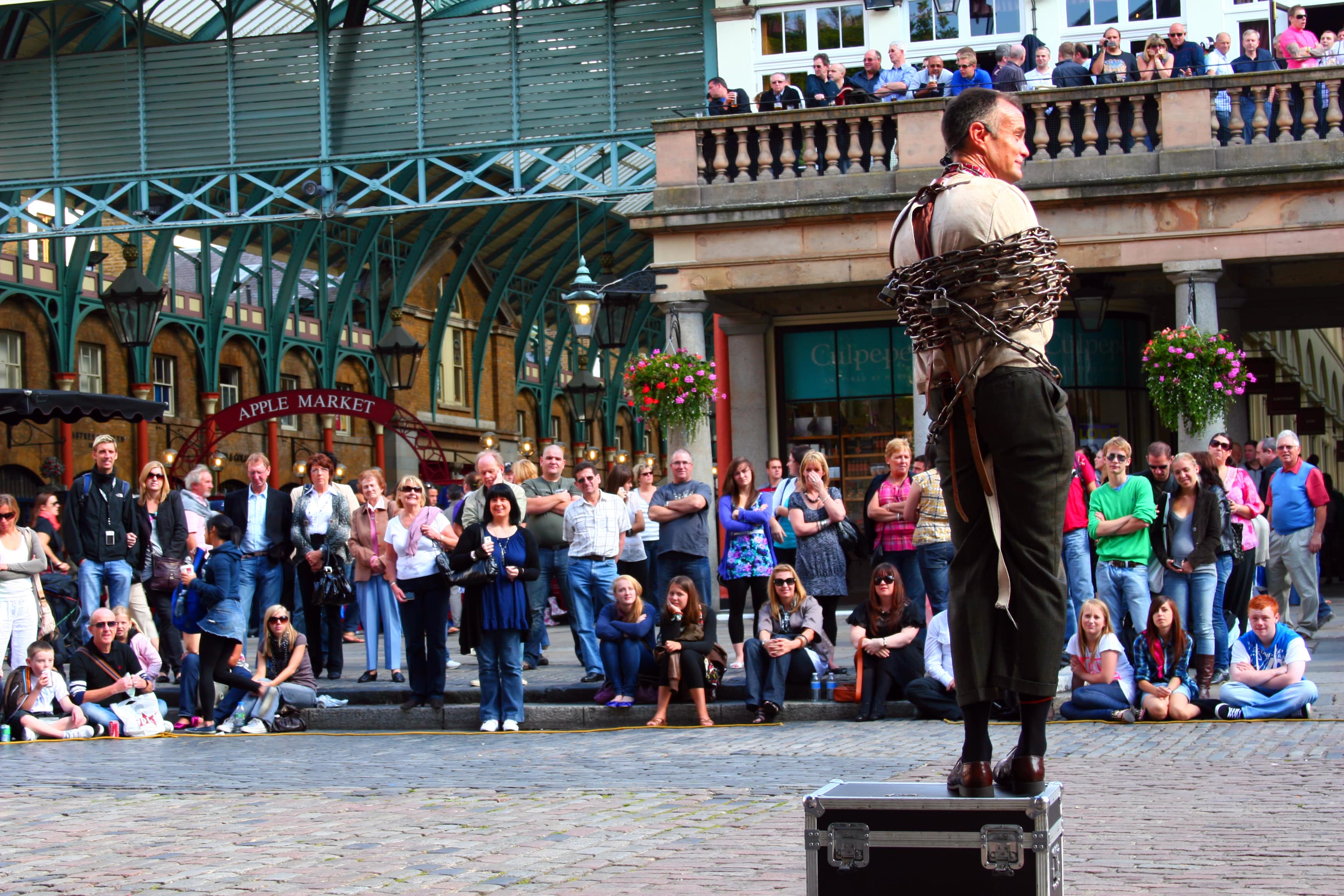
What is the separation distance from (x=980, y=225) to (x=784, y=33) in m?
20.1

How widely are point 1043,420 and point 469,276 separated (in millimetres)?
44147

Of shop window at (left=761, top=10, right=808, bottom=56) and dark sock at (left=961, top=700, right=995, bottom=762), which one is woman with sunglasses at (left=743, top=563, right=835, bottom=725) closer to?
dark sock at (left=961, top=700, right=995, bottom=762)

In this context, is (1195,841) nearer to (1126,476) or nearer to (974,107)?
(974,107)

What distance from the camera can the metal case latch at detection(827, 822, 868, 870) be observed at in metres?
4.07

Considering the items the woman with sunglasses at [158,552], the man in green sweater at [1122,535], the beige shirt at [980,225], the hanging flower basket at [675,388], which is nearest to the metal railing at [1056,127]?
the hanging flower basket at [675,388]

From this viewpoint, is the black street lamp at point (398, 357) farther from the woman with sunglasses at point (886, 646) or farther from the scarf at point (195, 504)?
the woman with sunglasses at point (886, 646)

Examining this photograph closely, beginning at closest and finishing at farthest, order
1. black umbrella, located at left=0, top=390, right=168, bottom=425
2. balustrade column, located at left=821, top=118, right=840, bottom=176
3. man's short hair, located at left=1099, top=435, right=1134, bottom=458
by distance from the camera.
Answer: man's short hair, located at left=1099, top=435, right=1134, bottom=458 → black umbrella, located at left=0, top=390, right=168, bottom=425 → balustrade column, located at left=821, top=118, right=840, bottom=176

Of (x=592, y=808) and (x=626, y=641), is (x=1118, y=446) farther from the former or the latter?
(x=592, y=808)

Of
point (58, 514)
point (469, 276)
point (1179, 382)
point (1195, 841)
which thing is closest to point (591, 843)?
point (1195, 841)

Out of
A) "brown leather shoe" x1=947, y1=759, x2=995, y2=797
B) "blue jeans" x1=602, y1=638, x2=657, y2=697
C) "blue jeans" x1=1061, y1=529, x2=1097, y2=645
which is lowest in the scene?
"blue jeans" x1=602, y1=638, x2=657, y2=697

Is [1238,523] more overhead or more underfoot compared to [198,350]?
more underfoot

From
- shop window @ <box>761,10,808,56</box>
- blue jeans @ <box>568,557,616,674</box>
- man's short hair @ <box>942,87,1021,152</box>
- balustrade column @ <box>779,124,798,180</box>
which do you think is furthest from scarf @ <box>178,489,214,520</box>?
shop window @ <box>761,10,808,56</box>

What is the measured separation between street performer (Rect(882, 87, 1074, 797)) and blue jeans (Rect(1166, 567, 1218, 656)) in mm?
7313

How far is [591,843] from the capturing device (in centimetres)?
628
